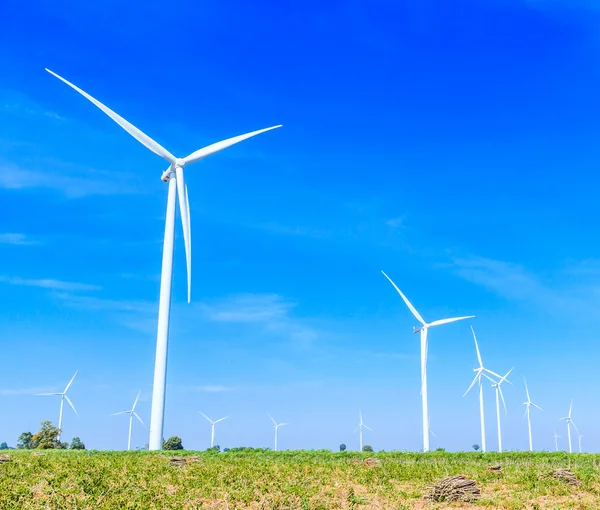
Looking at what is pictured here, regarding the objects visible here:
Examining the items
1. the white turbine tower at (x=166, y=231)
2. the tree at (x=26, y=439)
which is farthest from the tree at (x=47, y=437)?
the white turbine tower at (x=166, y=231)

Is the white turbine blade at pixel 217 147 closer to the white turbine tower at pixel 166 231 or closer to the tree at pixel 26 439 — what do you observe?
the white turbine tower at pixel 166 231

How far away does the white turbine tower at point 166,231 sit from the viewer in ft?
110

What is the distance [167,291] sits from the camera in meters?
36.4

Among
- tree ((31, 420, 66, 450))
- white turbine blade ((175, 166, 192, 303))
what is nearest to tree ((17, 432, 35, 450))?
tree ((31, 420, 66, 450))

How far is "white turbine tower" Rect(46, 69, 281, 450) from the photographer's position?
110 feet

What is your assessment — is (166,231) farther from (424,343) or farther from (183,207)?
(424,343)

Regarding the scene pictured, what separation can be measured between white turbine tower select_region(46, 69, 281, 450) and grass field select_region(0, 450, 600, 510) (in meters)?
9.81

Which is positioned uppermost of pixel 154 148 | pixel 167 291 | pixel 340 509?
pixel 154 148

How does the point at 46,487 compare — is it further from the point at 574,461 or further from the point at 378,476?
the point at 574,461

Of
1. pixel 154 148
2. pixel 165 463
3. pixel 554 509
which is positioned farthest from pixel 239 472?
pixel 154 148

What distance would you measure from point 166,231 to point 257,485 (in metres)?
23.2

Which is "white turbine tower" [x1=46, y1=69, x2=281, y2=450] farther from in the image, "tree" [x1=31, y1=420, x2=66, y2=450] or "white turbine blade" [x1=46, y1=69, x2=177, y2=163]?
"tree" [x1=31, y1=420, x2=66, y2=450]

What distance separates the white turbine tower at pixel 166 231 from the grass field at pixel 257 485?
9805 millimetres

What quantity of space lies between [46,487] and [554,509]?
14128 mm
